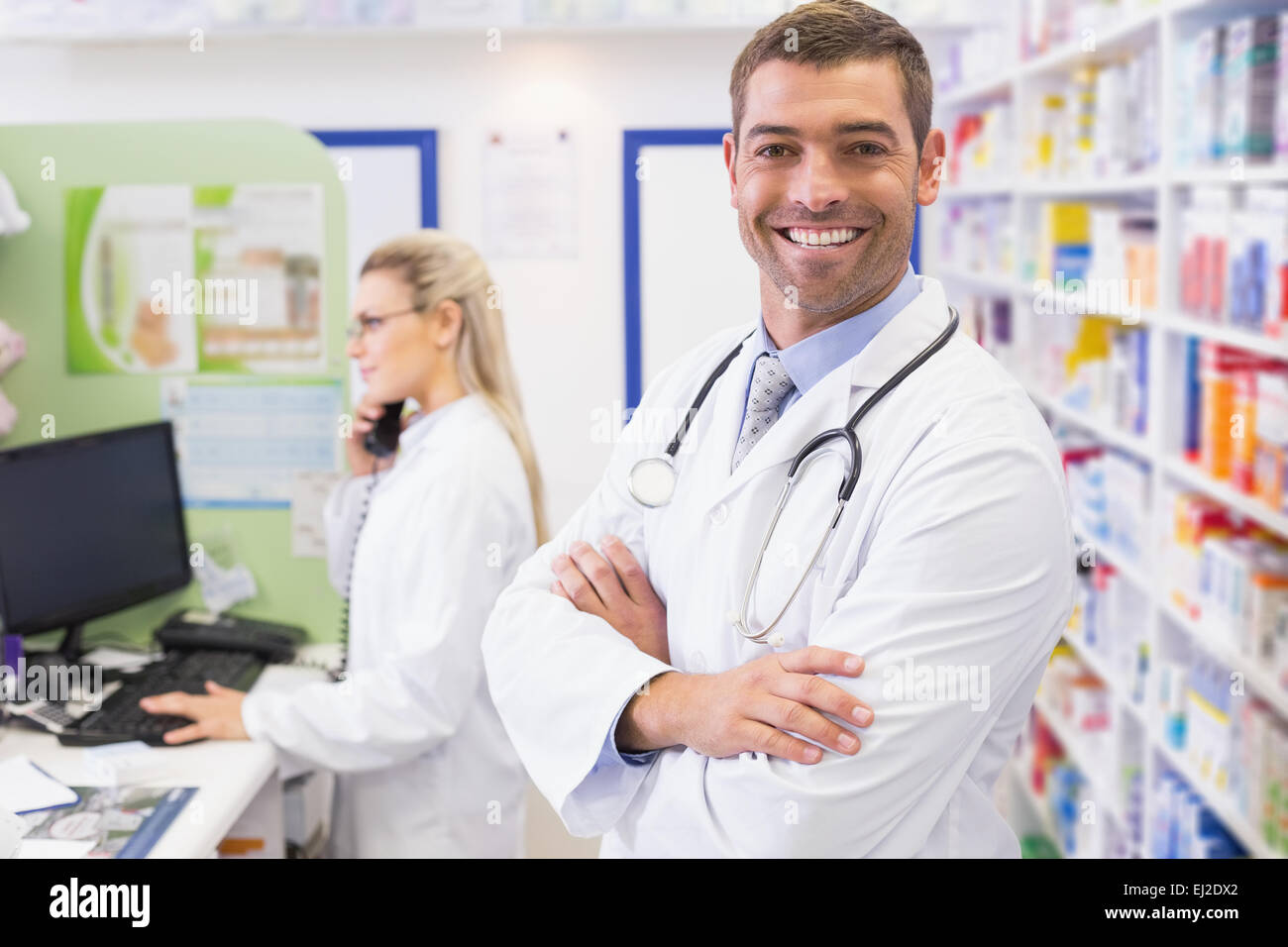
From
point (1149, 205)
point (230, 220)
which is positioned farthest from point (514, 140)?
point (1149, 205)

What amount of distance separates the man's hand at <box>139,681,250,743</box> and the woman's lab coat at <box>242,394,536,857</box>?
34 mm

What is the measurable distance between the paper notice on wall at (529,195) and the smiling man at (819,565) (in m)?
2.21

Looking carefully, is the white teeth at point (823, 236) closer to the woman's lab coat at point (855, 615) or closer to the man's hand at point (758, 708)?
the woman's lab coat at point (855, 615)

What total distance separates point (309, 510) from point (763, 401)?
1.48 meters

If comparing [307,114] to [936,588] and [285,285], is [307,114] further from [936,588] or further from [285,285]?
[936,588]

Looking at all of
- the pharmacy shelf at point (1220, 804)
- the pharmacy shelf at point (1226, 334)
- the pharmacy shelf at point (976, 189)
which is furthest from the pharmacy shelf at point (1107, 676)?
the pharmacy shelf at point (976, 189)

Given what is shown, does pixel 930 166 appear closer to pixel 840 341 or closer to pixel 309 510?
pixel 840 341

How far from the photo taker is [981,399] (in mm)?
1134

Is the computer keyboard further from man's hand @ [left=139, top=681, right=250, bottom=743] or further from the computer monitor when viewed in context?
the computer monitor

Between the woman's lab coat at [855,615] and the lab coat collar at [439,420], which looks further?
the lab coat collar at [439,420]

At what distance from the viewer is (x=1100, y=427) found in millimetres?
2863

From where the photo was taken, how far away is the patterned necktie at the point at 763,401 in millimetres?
1335

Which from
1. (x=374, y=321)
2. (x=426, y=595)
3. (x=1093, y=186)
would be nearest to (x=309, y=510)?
(x=374, y=321)
